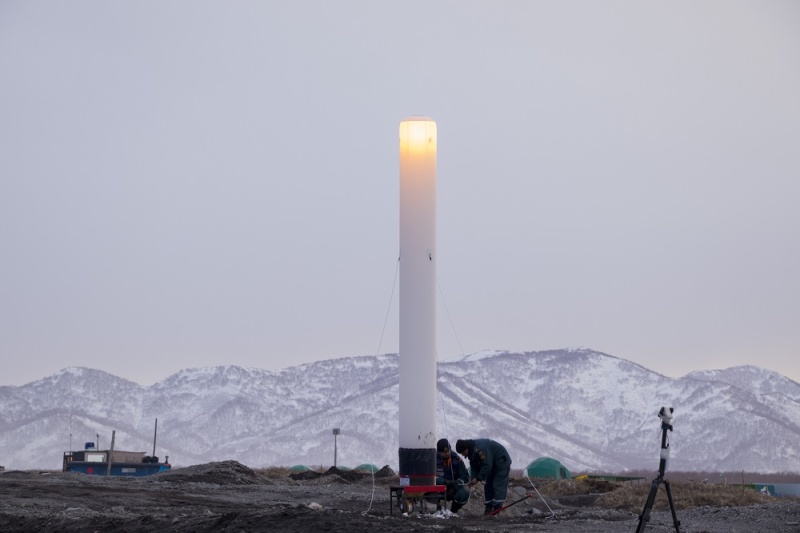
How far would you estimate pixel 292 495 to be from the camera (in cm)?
3394

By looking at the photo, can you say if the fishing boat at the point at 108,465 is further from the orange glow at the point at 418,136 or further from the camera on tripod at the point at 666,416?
the camera on tripod at the point at 666,416

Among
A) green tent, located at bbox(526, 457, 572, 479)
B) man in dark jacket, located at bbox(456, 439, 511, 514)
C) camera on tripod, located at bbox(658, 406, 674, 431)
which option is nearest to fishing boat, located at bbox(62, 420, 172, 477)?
green tent, located at bbox(526, 457, 572, 479)

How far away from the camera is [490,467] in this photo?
25.9 metres

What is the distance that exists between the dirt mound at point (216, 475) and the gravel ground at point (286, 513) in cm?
338

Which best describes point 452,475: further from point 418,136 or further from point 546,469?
point 546,469

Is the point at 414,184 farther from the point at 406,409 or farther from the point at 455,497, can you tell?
the point at 455,497

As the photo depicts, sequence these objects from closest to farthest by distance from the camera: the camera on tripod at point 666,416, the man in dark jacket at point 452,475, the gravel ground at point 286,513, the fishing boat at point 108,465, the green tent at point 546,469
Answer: the camera on tripod at point 666,416
the gravel ground at point 286,513
the man in dark jacket at point 452,475
the fishing boat at point 108,465
the green tent at point 546,469

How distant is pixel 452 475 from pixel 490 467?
811 millimetres

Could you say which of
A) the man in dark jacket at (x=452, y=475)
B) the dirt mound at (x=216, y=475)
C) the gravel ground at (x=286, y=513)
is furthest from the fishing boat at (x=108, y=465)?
the man in dark jacket at (x=452, y=475)

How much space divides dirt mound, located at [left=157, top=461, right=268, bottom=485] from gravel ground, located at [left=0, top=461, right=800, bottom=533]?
338cm

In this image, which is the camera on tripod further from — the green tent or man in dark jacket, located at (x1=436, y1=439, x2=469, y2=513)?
the green tent

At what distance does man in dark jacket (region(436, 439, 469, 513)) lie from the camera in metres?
25.4

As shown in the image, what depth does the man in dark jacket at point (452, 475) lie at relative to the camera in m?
25.4

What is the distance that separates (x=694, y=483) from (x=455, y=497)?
1102 centimetres
